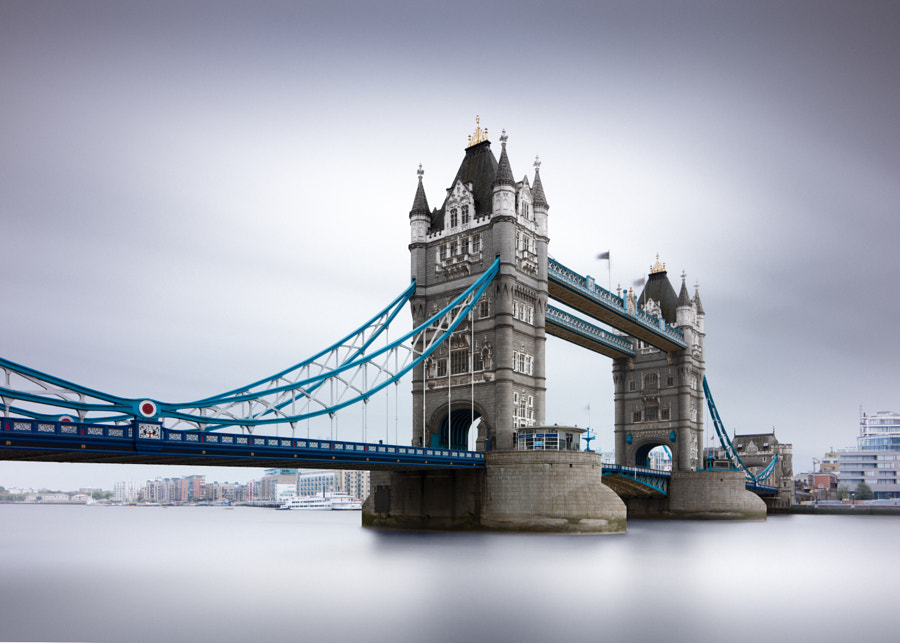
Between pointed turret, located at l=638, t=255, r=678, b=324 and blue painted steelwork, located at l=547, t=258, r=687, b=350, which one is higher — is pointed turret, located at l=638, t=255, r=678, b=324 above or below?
above

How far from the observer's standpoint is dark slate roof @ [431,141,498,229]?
53.2 m

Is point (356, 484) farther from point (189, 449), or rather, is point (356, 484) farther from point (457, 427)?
point (189, 449)

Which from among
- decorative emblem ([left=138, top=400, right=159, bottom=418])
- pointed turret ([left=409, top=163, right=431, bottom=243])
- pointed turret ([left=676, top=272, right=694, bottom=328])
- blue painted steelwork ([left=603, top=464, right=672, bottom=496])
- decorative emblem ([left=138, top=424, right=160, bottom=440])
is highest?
pointed turret ([left=409, top=163, right=431, bottom=243])

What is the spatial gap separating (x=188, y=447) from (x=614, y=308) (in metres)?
43.6

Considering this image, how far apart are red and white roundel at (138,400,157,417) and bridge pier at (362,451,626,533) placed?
2187 centimetres

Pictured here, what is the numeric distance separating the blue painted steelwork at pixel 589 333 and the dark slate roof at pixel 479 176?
35.6 ft

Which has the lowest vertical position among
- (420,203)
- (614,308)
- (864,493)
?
(864,493)

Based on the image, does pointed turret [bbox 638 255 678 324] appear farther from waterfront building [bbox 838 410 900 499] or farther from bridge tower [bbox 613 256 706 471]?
→ waterfront building [bbox 838 410 900 499]

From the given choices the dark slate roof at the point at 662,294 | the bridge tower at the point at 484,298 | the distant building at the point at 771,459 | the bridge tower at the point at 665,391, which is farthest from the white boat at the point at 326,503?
the bridge tower at the point at 484,298

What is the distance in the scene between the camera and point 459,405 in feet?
174

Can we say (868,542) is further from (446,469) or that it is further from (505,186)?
(505,186)

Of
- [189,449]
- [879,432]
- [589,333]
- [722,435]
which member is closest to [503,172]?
[589,333]

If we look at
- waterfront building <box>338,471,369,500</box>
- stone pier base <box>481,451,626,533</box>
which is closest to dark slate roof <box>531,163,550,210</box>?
stone pier base <box>481,451,626,533</box>

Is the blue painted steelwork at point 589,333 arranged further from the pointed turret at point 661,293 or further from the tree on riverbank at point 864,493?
the tree on riverbank at point 864,493
